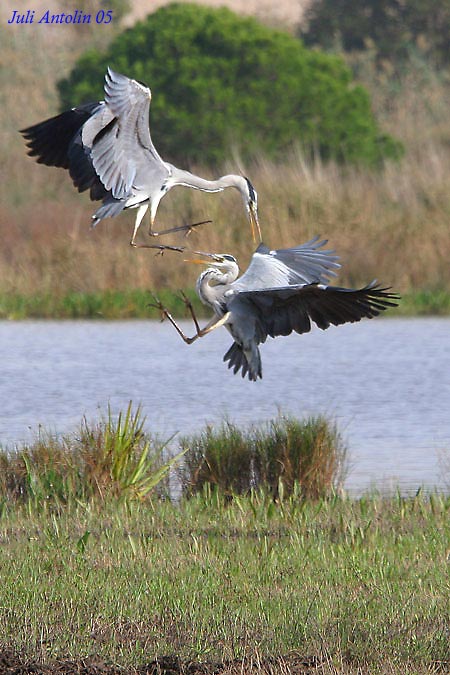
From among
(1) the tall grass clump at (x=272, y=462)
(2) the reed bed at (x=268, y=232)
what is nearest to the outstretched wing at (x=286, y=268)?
(1) the tall grass clump at (x=272, y=462)

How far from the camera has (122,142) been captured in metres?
6.35

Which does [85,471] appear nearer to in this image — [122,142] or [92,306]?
[122,142]

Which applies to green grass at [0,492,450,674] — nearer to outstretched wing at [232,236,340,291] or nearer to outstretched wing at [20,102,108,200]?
outstretched wing at [232,236,340,291]

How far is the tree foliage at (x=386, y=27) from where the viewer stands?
30891mm

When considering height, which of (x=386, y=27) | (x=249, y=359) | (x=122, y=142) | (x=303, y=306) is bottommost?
(x=249, y=359)

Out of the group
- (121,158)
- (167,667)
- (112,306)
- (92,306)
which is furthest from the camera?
(92,306)

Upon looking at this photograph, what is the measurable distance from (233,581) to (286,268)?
157cm

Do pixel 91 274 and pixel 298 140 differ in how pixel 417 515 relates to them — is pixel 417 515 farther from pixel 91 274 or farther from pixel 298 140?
pixel 298 140

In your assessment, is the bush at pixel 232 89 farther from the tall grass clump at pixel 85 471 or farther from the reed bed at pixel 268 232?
the tall grass clump at pixel 85 471

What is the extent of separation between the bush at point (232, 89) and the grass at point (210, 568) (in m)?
13.4

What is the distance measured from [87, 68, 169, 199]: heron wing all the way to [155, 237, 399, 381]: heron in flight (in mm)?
551

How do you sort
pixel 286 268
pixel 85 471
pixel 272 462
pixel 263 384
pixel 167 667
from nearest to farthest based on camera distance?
pixel 167 667 < pixel 286 268 < pixel 85 471 < pixel 272 462 < pixel 263 384

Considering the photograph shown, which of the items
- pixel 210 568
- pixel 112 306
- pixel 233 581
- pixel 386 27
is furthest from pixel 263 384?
pixel 386 27

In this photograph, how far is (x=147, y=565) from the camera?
18.3 ft
